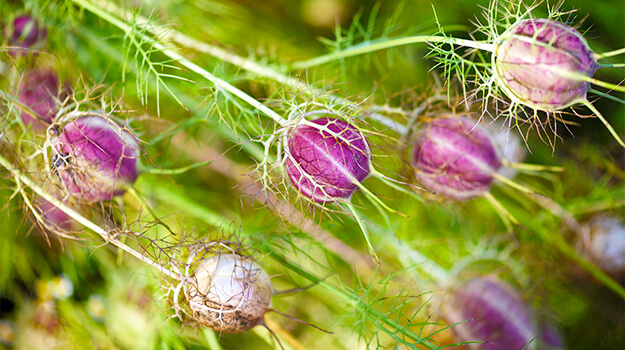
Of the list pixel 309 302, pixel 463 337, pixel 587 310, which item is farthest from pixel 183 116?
pixel 587 310

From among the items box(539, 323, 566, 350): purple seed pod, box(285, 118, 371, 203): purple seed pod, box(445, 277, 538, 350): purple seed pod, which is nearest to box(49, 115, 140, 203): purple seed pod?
box(285, 118, 371, 203): purple seed pod

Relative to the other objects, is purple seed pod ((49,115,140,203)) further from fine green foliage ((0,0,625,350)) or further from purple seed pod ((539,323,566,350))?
purple seed pod ((539,323,566,350))

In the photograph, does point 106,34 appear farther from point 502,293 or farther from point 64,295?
→ point 502,293

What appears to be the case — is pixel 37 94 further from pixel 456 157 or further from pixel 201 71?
pixel 456 157

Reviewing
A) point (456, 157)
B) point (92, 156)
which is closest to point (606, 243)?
point (456, 157)

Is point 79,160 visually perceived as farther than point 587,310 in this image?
No

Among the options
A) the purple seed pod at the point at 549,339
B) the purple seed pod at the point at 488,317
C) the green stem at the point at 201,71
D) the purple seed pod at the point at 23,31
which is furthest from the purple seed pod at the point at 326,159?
the purple seed pod at the point at 549,339
